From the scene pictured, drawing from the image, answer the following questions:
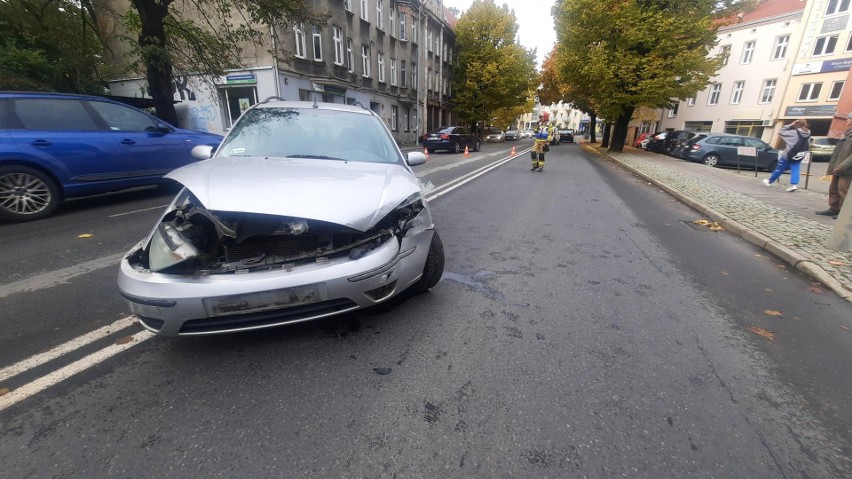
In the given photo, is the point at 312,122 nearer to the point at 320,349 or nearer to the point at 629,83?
the point at 320,349

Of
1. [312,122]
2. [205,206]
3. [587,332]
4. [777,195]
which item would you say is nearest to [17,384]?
[205,206]

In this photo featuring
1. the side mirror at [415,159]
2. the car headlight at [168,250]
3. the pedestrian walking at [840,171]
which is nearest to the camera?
the car headlight at [168,250]

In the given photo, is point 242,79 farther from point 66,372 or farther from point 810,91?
point 810,91

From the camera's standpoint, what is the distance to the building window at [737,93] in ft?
99.2

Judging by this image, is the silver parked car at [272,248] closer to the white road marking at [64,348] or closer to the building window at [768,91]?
the white road marking at [64,348]

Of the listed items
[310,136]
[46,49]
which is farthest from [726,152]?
[46,49]

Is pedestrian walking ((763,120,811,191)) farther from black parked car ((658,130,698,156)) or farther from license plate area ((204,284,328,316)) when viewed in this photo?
license plate area ((204,284,328,316))

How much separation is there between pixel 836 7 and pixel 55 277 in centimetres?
4059

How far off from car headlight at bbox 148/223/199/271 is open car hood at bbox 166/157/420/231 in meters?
0.25

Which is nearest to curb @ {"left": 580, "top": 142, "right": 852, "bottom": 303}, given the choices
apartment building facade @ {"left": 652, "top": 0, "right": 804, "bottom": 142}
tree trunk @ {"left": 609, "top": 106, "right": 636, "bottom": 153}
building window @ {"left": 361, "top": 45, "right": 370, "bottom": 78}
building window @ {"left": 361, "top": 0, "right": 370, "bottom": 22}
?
tree trunk @ {"left": 609, "top": 106, "right": 636, "bottom": 153}

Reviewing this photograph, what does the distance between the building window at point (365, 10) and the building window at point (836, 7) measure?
31.1 meters

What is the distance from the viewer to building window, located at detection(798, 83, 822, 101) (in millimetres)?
25703

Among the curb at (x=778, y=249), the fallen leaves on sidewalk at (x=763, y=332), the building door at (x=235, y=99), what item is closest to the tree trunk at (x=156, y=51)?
the building door at (x=235, y=99)

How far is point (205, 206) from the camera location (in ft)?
6.98
